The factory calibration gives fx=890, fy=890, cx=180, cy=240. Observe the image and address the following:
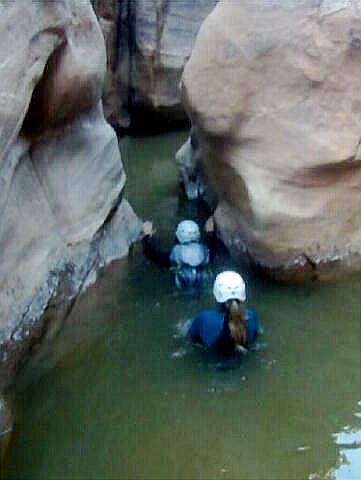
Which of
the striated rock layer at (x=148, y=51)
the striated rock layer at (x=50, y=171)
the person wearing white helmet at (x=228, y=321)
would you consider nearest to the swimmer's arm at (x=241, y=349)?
the person wearing white helmet at (x=228, y=321)

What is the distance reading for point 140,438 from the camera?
17.1 feet

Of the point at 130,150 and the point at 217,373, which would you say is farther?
the point at 130,150

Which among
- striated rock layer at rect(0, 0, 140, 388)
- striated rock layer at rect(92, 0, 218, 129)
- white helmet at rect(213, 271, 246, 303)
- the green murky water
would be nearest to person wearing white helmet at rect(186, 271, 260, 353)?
white helmet at rect(213, 271, 246, 303)

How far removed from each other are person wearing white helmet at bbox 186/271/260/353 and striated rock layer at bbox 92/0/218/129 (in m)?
5.05

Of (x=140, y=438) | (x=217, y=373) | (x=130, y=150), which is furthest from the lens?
(x=130, y=150)

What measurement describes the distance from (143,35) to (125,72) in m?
0.50

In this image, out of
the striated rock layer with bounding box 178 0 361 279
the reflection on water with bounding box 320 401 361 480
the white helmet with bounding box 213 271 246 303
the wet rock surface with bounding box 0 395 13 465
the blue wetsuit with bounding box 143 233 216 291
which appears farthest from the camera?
the blue wetsuit with bounding box 143 233 216 291

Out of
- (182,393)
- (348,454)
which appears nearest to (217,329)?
Answer: (182,393)

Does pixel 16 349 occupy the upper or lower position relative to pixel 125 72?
upper

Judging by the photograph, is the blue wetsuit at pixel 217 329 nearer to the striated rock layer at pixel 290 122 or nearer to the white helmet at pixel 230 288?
the white helmet at pixel 230 288

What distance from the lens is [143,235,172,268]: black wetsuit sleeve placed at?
23.2 ft

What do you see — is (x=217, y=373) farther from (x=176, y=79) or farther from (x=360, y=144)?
(x=176, y=79)

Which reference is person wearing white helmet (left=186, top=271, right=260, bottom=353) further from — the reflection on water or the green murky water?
the reflection on water

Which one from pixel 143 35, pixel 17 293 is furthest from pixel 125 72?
pixel 17 293
